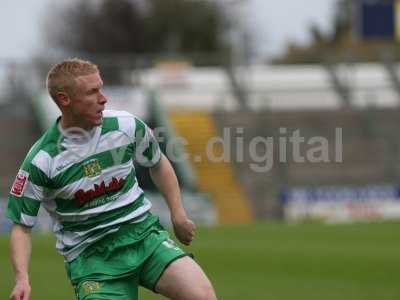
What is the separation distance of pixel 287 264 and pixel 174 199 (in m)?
8.90

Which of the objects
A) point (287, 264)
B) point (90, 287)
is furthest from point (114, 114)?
point (287, 264)

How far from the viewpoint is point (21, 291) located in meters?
5.94

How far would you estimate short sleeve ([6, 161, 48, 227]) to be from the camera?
631 centimetres

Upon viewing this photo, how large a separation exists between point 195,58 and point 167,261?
127ft

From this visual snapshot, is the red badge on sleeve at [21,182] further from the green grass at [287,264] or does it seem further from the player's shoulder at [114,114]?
the green grass at [287,264]

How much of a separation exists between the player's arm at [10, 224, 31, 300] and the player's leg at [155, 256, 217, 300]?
2.36 feet

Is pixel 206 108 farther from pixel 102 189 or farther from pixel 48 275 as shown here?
pixel 102 189

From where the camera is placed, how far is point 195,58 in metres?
45.0

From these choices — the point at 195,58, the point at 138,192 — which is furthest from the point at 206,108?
the point at 138,192

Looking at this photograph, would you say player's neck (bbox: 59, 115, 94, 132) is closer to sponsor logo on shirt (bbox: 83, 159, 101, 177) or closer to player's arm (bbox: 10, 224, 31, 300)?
sponsor logo on shirt (bbox: 83, 159, 101, 177)

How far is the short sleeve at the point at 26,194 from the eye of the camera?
6.31 m

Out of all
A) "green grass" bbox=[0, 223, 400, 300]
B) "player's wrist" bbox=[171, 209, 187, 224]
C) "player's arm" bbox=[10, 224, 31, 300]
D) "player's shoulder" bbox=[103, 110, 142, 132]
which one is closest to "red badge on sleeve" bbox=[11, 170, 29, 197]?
"player's arm" bbox=[10, 224, 31, 300]

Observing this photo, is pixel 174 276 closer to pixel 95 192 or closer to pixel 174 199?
pixel 174 199

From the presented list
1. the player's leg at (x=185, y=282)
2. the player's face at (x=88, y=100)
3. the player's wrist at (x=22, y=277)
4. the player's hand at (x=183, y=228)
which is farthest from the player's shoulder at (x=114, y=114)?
the player's wrist at (x=22, y=277)
